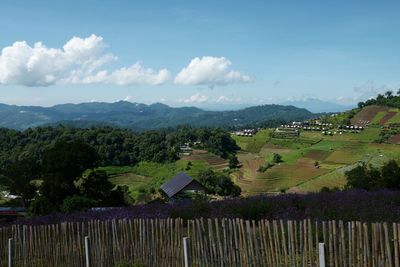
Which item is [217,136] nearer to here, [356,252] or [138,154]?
[138,154]

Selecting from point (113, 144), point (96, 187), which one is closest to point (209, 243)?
point (96, 187)

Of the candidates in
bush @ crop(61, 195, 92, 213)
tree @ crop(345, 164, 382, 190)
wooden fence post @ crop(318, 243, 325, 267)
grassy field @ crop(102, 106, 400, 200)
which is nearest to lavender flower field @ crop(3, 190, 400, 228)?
wooden fence post @ crop(318, 243, 325, 267)

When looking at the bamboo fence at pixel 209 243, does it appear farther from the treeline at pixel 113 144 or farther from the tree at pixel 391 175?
the treeline at pixel 113 144

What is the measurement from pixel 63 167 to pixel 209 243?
20177 millimetres

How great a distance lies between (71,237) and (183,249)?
2998 millimetres

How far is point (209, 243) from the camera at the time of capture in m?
7.39

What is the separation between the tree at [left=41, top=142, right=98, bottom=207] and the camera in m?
25.9

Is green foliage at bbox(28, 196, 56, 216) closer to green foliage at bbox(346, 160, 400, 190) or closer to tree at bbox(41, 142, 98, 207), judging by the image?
tree at bbox(41, 142, 98, 207)

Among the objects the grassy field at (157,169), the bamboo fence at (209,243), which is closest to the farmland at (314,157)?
the grassy field at (157,169)

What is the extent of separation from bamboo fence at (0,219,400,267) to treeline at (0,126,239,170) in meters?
96.7

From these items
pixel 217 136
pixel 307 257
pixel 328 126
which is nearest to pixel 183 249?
pixel 307 257

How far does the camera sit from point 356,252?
581cm

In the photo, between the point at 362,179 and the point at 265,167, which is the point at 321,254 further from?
the point at 265,167

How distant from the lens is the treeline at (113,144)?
4341 inches
